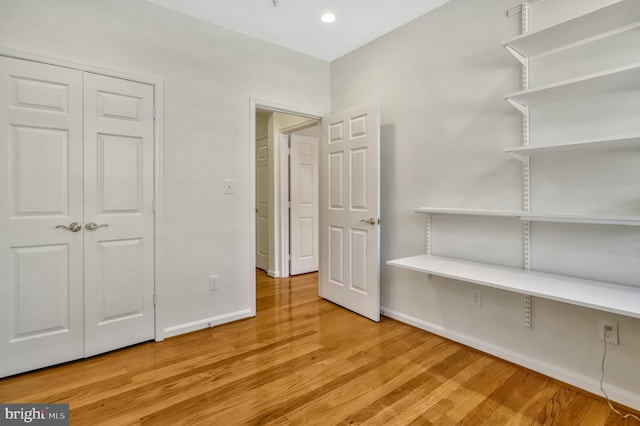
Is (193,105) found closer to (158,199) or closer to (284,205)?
(158,199)

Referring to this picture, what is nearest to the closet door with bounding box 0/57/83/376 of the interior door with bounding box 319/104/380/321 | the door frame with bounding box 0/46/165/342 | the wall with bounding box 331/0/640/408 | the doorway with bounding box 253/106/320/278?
the door frame with bounding box 0/46/165/342

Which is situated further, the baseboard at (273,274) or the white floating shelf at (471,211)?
the baseboard at (273,274)

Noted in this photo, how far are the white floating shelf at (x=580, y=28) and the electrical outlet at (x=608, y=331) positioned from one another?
160 cm

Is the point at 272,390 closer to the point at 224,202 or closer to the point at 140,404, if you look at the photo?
the point at 140,404

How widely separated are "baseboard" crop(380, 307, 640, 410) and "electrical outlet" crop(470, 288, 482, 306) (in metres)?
0.27

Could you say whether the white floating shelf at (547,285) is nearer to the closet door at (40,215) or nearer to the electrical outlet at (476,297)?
the electrical outlet at (476,297)

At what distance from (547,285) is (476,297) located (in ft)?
2.08

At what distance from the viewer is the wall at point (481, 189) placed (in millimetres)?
1812

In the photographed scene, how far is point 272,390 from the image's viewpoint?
1.88 meters

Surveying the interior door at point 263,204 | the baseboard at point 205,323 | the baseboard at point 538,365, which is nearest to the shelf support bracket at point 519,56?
the baseboard at point 538,365

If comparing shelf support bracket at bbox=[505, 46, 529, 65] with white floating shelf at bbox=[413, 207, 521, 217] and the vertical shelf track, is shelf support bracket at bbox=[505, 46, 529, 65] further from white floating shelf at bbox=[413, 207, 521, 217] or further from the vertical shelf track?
white floating shelf at bbox=[413, 207, 521, 217]

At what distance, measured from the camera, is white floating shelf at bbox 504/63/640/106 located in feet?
5.07

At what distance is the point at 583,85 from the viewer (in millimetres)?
1706

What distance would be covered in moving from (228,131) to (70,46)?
46.5 inches
